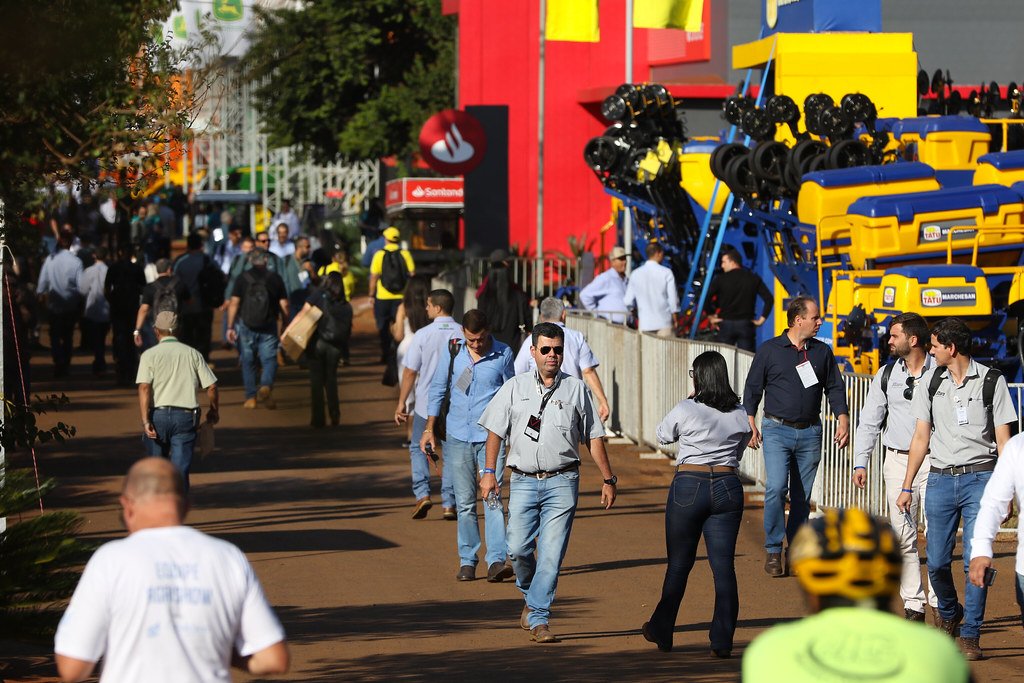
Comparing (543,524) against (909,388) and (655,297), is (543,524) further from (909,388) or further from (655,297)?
(655,297)

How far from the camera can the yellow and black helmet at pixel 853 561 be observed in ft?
10.8

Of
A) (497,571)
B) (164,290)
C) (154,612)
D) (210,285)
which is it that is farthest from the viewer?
(210,285)

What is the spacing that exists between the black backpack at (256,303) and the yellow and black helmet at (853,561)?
15946 millimetres

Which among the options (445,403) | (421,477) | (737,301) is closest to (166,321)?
(445,403)

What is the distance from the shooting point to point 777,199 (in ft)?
58.5

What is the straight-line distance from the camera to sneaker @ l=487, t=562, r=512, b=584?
10.4m

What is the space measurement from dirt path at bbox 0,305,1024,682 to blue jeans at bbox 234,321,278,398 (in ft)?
4.40

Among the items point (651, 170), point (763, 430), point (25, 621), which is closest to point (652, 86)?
point (651, 170)

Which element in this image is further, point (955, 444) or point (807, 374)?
point (807, 374)

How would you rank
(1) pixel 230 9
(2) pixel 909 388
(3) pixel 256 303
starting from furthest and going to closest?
(1) pixel 230 9
(3) pixel 256 303
(2) pixel 909 388

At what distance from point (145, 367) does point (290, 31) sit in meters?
35.4

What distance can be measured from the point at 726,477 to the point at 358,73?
37908 millimetres

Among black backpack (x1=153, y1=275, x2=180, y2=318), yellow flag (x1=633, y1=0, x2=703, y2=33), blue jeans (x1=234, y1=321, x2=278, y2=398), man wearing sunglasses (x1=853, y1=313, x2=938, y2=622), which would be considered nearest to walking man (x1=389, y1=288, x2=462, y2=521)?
black backpack (x1=153, y1=275, x2=180, y2=318)

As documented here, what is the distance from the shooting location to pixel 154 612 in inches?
169
